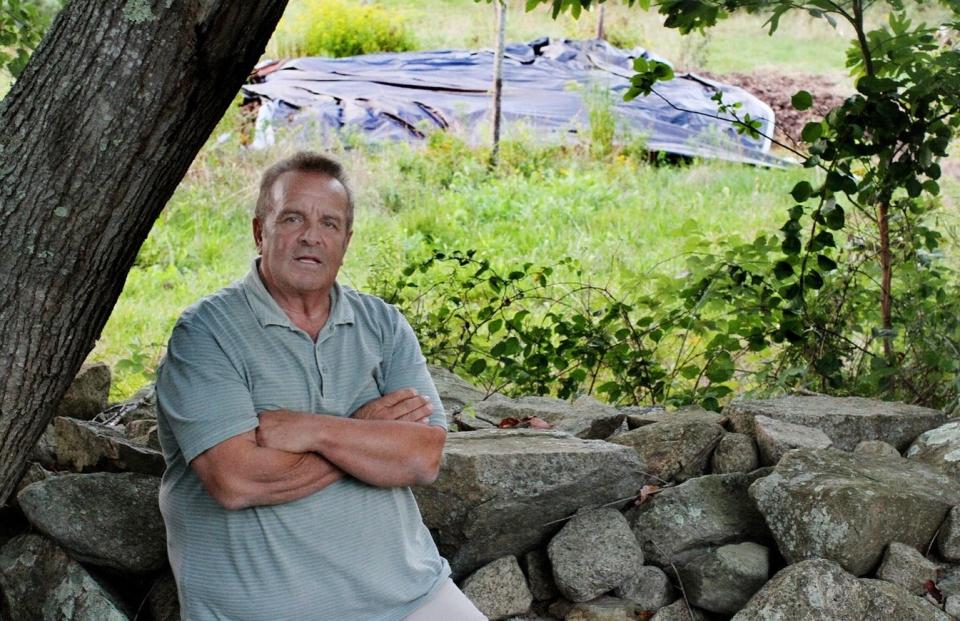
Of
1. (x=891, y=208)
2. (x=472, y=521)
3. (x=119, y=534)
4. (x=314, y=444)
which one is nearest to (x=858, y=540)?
(x=472, y=521)

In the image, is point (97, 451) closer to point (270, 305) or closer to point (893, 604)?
point (270, 305)

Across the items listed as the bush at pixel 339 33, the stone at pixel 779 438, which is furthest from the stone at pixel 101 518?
the bush at pixel 339 33

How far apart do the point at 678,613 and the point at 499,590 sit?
490 millimetres

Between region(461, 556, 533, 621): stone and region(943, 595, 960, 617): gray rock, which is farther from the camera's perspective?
region(461, 556, 533, 621): stone

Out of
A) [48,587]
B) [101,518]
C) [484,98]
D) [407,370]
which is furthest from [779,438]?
[484,98]

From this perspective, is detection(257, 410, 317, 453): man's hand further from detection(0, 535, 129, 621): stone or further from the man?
detection(0, 535, 129, 621): stone

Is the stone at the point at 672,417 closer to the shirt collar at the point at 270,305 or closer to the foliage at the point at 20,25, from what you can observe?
the shirt collar at the point at 270,305

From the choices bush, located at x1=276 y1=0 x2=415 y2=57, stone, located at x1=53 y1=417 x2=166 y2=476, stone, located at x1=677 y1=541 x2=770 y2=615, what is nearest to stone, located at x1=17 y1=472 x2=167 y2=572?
stone, located at x1=53 y1=417 x2=166 y2=476

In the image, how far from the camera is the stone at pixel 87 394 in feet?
13.3

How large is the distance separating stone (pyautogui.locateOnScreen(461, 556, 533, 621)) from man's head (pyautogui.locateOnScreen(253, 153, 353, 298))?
92 centimetres

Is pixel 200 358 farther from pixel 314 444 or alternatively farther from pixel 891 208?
pixel 891 208

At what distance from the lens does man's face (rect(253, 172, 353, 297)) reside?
9.47 feet

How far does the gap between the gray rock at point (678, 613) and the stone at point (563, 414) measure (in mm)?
893

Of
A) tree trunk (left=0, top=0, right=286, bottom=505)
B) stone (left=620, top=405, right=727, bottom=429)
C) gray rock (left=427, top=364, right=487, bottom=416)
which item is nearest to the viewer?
tree trunk (left=0, top=0, right=286, bottom=505)
